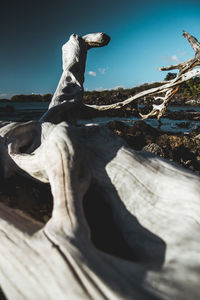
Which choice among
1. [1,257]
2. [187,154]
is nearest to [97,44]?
[187,154]

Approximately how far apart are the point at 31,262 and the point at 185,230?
880 mm

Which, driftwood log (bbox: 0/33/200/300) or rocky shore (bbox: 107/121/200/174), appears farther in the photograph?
rocky shore (bbox: 107/121/200/174)

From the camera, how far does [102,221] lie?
57.0 inches

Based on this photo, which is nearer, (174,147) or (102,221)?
(102,221)

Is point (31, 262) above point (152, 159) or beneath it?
beneath

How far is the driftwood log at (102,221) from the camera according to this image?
0.84 metres

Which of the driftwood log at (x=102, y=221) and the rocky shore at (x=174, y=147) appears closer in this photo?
the driftwood log at (x=102, y=221)

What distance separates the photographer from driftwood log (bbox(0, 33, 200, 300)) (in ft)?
2.77

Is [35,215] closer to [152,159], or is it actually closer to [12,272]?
[12,272]

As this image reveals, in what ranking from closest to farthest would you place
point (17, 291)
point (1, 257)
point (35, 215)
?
point (17, 291) → point (1, 257) → point (35, 215)

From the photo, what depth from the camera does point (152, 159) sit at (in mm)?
1519

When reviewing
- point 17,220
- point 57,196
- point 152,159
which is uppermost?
point 152,159

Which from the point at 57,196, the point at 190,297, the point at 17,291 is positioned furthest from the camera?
the point at 57,196

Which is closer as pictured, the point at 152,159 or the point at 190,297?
the point at 190,297
